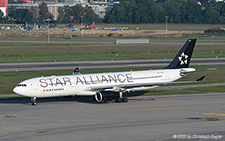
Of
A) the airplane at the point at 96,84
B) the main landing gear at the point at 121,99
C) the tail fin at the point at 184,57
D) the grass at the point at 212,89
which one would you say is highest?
the tail fin at the point at 184,57

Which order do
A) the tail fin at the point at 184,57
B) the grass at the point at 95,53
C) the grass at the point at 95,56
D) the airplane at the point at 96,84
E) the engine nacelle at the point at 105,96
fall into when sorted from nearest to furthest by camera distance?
the airplane at the point at 96,84
the engine nacelle at the point at 105,96
the tail fin at the point at 184,57
the grass at the point at 95,56
the grass at the point at 95,53

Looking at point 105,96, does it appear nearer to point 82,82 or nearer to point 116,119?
point 82,82

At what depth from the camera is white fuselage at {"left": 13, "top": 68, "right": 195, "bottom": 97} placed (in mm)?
55312

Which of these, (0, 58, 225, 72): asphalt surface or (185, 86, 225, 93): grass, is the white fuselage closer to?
(185, 86, 225, 93): grass

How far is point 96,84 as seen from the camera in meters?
59.3

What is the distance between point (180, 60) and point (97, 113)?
2125cm

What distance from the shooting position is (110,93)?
5778 cm

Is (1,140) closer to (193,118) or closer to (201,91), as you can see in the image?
(193,118)

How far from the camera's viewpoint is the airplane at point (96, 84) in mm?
55500

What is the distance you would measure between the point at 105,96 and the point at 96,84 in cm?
290

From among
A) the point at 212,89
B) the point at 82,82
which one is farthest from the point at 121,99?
the point at 212,89

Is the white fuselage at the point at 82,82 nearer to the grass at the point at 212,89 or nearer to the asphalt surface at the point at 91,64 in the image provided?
the grass at the point at 212,89

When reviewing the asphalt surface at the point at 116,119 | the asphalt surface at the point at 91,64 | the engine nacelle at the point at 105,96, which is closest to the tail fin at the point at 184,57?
the asphalt surface at the point at 116,119

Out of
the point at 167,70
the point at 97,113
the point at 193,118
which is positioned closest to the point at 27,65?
the point at 167,70
